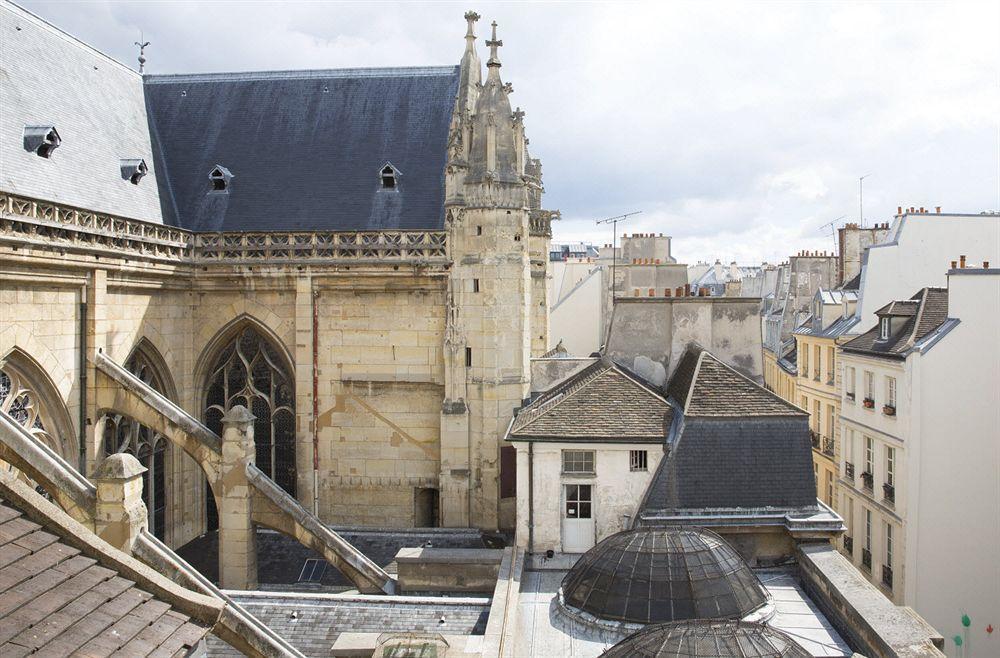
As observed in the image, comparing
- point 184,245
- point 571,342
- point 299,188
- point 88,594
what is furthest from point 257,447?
point 571,342

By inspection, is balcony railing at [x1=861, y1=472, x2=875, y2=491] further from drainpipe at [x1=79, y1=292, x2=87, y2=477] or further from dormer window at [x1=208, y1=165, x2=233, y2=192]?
drainpipe at [x1=79, y1=292, x2=87, y2=477]

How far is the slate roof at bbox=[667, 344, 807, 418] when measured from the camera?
15.2m

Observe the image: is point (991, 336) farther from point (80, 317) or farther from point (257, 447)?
point (80, 317)

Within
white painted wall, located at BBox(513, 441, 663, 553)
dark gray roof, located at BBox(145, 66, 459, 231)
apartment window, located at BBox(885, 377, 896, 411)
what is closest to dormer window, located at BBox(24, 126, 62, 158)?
dark gray roof, located at BBox(145, 66, 459, 231)

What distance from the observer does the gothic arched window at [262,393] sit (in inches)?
831

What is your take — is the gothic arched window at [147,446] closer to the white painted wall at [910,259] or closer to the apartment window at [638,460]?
the apartment window at [638,460]

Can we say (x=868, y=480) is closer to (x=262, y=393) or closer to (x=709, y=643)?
(x=262, y=393)

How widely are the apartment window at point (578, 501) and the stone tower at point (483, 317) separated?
4482mm

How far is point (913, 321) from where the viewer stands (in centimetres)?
2214

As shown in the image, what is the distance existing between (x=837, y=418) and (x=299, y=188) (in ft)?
58.7

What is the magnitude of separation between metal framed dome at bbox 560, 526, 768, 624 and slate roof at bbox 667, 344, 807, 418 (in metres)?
3.38

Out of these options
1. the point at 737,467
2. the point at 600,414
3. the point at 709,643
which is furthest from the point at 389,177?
the point at 709,643

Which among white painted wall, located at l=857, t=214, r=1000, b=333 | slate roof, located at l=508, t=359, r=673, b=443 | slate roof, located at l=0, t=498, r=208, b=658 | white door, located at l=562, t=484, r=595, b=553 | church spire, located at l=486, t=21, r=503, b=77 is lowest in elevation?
white door, located at l=562, t=484, r=595, b=553

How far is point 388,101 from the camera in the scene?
2394 centimetres
